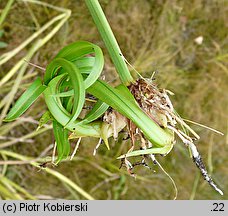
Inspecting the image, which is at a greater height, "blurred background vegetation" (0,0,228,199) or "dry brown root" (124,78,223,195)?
"dry brown root" (124,78,223,195)

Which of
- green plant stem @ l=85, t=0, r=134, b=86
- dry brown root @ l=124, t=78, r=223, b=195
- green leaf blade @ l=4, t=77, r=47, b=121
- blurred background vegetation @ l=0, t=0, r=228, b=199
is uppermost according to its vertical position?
green plant stem @ l=85, t=0, r=134, b=86

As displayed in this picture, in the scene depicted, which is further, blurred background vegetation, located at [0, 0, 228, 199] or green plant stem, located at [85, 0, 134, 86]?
blurred background vegetation, located at [0, 0, 228, 199]

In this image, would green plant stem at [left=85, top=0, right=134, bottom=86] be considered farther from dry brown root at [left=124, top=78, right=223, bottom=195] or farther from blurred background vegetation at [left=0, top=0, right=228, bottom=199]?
blurred background vegetation at [left=0, top=0, right=228, bottom=199]

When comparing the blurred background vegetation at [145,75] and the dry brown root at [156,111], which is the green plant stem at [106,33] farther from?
the blurred background vegetation at [145,75]

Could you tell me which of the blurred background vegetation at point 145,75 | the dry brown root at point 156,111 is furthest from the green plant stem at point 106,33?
the blurred background vegetation at point 145,75

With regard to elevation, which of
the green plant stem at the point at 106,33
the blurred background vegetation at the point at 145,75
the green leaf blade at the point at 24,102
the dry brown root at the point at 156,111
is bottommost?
the blurred background vegetation at the point at 145,75

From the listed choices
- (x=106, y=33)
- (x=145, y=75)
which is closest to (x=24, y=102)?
(x=106, y=33)

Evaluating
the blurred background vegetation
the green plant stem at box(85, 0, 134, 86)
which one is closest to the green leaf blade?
the green plant stem at box(85, 0, 134, 86)

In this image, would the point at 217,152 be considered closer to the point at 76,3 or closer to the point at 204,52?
the point at 204,52
